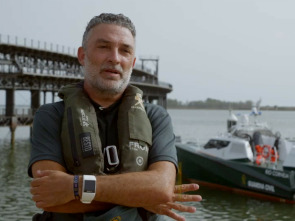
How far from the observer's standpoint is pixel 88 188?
10.0ft

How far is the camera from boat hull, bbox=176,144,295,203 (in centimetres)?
2258

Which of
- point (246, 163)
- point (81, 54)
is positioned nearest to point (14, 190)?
point (246, 163)

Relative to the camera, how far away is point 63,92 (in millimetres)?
3578

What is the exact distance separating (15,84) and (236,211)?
36.4 meters

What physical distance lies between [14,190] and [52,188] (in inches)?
858

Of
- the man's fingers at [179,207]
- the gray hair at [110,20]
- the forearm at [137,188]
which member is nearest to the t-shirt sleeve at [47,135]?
the forearm at [137,188]

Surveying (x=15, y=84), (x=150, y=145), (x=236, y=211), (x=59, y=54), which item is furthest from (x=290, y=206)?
(x=59, y=54)

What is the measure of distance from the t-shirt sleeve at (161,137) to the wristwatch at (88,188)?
0.52 metres

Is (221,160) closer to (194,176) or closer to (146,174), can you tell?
(194,176)

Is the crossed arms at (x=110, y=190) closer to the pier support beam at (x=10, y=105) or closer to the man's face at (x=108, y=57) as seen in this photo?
the man's face at (x=108, y=57)

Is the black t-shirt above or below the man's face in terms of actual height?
below

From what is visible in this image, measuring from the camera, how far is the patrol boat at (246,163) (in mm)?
22875

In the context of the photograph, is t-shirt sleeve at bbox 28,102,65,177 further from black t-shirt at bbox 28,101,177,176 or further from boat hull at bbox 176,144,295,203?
boat hull at bbox 176,144,295,203

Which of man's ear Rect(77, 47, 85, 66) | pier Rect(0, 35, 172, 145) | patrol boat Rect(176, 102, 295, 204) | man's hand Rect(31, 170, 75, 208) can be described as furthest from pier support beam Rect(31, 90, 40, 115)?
man's hand Rect(31, 170, 75, 208)
